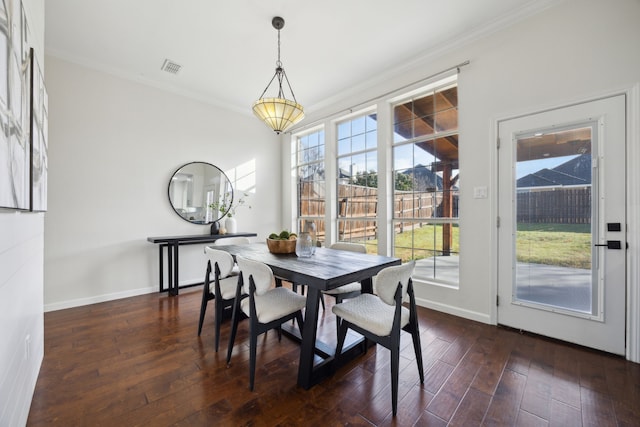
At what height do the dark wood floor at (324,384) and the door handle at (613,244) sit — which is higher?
the door handle at (613,244)

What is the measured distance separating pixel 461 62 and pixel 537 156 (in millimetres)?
1312

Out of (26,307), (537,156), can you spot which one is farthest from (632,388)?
(26,307)

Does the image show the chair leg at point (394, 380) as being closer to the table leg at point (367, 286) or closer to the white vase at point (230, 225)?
the table leg at point (367, 286)

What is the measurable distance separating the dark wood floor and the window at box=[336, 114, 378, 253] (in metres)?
1.83

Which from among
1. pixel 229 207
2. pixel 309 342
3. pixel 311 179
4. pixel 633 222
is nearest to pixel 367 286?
pixel 309 342

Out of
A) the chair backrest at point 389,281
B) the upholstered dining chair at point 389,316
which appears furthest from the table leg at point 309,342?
the chair backrest at point 389,281

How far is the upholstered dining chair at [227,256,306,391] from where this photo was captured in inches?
68.2

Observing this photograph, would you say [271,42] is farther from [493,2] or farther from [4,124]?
[4,124]

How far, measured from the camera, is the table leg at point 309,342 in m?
1.70

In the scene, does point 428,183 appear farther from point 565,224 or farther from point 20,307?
point 20,307

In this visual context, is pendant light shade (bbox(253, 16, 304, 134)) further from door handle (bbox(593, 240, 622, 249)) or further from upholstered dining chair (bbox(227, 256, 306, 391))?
door handle (bbox(593, 240, 622, 249))

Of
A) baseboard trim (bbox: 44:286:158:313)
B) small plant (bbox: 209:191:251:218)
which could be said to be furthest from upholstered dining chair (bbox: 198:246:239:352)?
small plant (bbox: 209:191:251:218)

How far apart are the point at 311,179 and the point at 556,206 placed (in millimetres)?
3499

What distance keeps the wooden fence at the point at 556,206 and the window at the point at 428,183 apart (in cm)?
65
